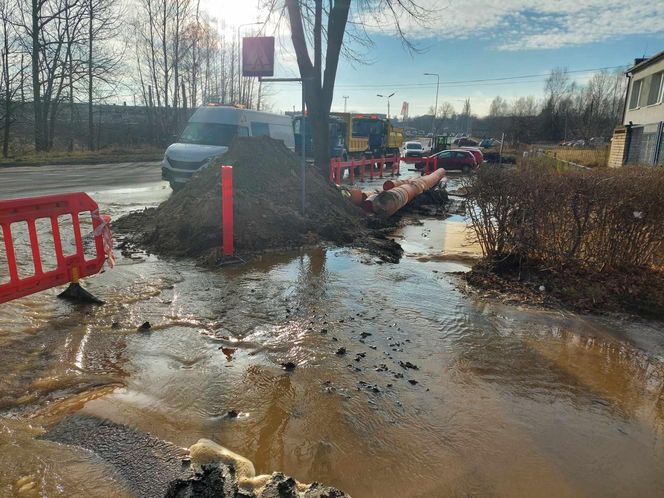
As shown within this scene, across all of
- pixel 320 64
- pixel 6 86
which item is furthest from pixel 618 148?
pixel 6 86

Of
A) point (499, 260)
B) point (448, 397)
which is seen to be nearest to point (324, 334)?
point (448, 397)

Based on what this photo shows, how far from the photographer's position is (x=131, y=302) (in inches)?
207

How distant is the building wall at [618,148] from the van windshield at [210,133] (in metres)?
22.1

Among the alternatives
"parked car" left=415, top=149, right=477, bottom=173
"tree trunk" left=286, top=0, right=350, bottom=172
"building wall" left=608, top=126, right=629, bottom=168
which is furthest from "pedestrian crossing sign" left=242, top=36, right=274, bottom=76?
"building wall" left=608, top=126, right=629, bottom=168

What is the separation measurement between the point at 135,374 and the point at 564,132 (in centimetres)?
7388

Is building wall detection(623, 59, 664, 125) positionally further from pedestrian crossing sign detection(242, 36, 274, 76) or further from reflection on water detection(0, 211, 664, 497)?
reflection on water detection(0, 211, 664, 497)

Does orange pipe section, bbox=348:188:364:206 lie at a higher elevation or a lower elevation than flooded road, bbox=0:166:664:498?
higher

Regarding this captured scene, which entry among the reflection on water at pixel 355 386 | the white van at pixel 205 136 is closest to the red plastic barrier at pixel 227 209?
the reflection on water at pixel 355 386

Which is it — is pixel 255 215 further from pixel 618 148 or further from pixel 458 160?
pixel 618 148

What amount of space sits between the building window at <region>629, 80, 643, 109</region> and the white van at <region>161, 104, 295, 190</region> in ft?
88.9

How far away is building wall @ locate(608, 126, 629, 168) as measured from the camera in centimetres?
2598

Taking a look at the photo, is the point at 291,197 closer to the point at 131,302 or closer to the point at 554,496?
the point at 131,302

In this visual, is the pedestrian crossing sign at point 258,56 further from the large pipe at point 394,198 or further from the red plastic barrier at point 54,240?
the large pipe at point 394,198

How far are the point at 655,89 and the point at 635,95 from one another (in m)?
3.86
